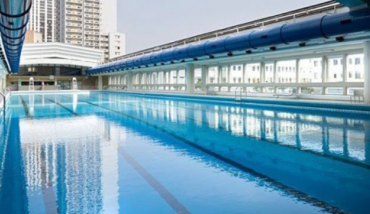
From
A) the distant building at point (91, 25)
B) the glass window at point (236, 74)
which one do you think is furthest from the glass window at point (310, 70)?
the distant building at point (91, 25)

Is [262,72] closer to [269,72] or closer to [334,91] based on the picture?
[269,72]

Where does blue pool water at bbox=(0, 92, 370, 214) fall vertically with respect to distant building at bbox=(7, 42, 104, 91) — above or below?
below

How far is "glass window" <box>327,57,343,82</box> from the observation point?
12.4 m

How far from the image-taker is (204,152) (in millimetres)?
4684

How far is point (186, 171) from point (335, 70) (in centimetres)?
1111

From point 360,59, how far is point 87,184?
39.3 feet

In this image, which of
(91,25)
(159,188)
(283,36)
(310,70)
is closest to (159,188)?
(159,188)

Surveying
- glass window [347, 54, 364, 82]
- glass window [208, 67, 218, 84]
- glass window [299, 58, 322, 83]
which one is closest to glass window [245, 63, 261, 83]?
glass window [299, 58, 322, 83]

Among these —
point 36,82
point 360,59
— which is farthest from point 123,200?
point 36,82

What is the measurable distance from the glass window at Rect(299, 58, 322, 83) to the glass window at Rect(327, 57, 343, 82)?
463mm

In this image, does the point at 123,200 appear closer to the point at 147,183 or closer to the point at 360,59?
the point at 147,183

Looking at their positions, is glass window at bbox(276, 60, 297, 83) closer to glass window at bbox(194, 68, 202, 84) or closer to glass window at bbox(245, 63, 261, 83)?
Answer: glass window at bbox(245, 63, 261, 83)

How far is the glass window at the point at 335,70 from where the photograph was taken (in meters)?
12.4

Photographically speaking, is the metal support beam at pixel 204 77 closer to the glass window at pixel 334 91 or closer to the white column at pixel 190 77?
the white column at pixel 190 77
